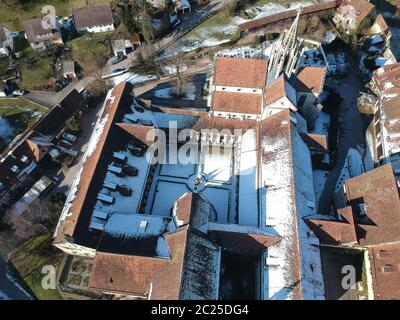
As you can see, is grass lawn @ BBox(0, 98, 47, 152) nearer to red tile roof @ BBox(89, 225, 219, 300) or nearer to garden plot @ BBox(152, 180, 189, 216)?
garden plot @ BBox(152, 180, 189, 216)

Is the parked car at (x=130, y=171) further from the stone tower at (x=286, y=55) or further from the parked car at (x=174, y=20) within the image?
the parked car at (x=174, y=20)

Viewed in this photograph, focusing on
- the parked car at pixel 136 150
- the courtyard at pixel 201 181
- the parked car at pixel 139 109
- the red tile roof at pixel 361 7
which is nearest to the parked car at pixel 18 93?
the parked car at pixel 139 109

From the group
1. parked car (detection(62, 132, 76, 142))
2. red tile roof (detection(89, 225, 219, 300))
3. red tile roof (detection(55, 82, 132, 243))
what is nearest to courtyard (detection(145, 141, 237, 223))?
red tile roof (detection(55, 82, 132, 243))
